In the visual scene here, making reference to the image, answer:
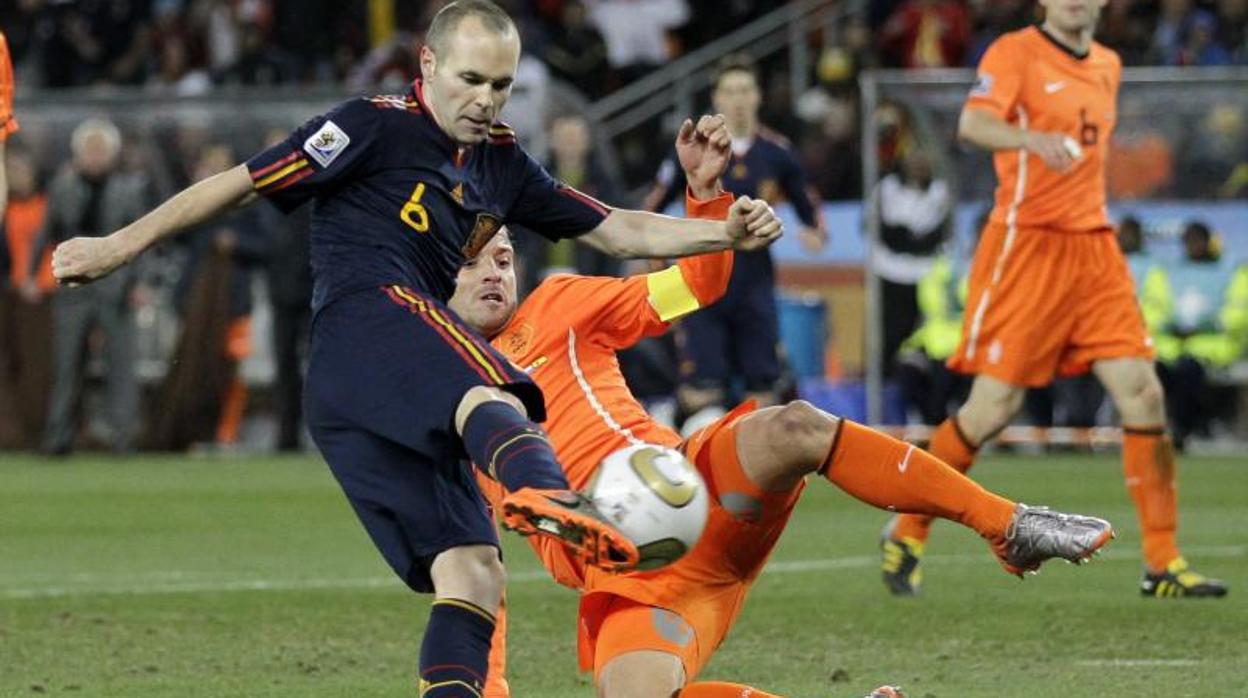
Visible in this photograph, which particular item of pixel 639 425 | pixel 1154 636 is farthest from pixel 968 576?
pixel 639 425

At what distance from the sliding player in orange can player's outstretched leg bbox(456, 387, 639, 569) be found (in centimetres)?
92

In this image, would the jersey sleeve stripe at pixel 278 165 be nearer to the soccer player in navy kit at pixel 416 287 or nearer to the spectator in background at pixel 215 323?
the soccer player in navy kit at pixel 416 287

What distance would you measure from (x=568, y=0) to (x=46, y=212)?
25.3ft

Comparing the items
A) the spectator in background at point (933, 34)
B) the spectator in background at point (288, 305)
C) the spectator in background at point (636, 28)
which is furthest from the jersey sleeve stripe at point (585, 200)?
the spectator in background at point (636, 28)

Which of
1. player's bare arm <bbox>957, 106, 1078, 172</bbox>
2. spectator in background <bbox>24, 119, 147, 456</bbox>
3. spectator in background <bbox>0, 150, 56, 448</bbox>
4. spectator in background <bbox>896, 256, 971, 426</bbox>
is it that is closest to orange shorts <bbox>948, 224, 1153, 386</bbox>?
player's bare arm <bbox>957, 106, 1078, 172</bbox>

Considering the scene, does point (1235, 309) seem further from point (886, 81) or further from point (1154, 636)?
point (1154, 636)

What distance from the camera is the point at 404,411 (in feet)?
19.6

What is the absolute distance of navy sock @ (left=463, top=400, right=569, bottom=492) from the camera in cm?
552

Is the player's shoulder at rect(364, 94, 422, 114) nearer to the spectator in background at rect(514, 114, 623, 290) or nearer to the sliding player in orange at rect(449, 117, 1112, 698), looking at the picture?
the sliding player in orange at rect(449, 117, 1112, 698)

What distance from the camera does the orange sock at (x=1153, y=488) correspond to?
1034 centimetres

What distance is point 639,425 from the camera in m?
7.05

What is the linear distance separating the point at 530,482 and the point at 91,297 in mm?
15405

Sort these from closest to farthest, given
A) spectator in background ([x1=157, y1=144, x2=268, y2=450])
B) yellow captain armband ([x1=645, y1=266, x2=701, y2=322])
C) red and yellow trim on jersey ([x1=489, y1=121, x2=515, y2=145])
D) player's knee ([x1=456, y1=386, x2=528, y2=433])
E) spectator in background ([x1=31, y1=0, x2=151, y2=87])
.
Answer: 1. player's knee ([x1=456, y1=386, x2=528, y2=433])
2. red and yellow trim on jersey ([x1=489, y1=121, x2=515, y2=145])
3. yellow captain armband ([x1=645, y1=266, x2=701, y2=322])
4. spectator in background ([x1=157, y1=144, x2=268, y2=450])
5. spectator in background ([x1=31, y1=0, x2=151, y2=87])

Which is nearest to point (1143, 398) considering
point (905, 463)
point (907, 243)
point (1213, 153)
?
point (905, 463)
